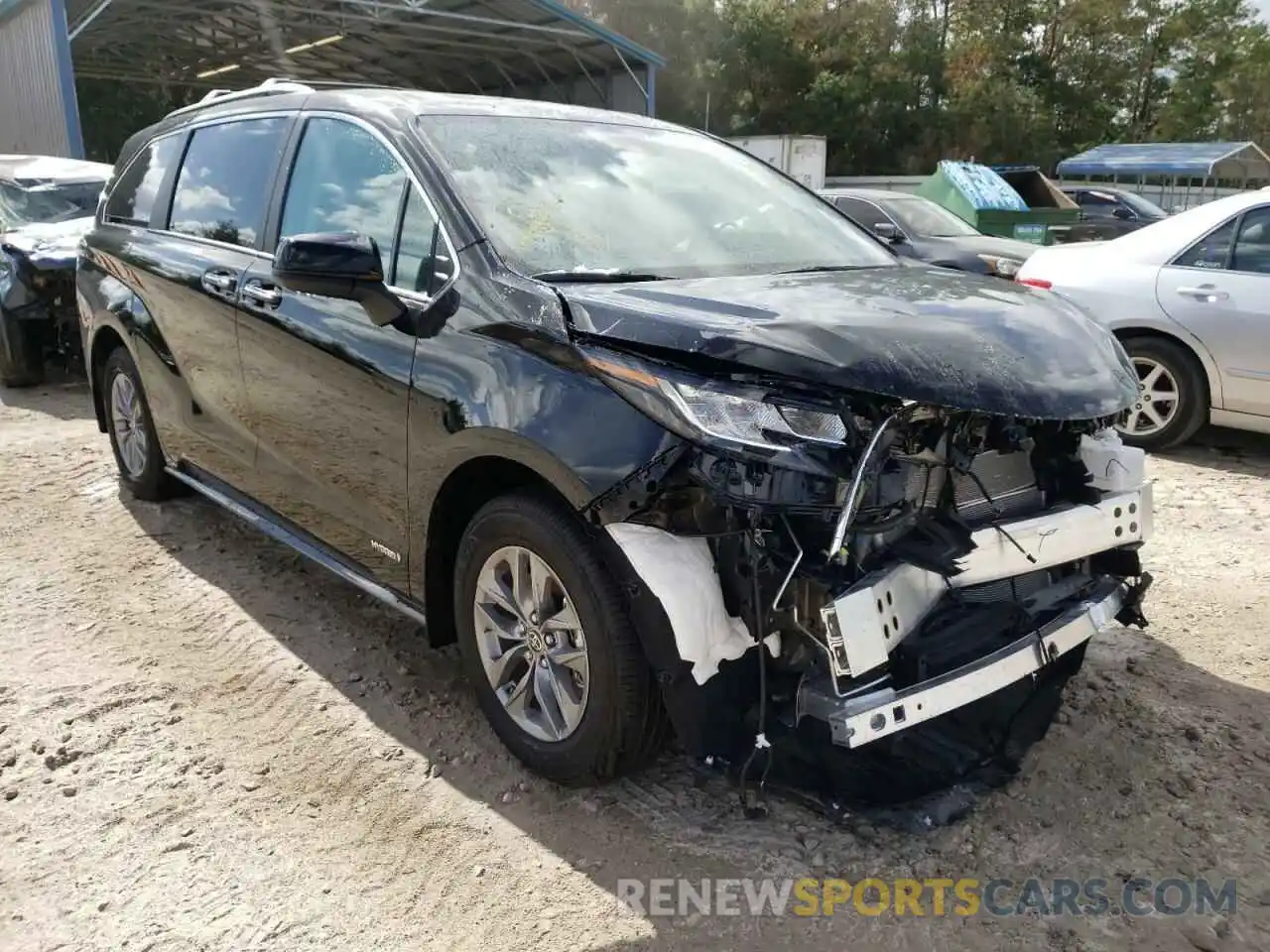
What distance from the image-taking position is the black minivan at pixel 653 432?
235 cm

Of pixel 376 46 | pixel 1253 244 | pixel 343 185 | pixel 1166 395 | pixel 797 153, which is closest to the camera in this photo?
pixel 343 185

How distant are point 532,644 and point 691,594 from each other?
0.64m

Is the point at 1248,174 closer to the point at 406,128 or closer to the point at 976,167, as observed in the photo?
the point at 976,167

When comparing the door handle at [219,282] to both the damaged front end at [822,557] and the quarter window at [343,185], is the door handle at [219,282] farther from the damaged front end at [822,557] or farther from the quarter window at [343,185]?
the damaged front end at [822,557]

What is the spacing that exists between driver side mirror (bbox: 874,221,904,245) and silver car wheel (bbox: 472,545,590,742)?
818cm

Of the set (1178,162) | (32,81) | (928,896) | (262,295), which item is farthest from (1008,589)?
(1178,162)

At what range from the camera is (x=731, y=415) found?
2.35m

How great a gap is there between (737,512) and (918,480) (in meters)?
0.49

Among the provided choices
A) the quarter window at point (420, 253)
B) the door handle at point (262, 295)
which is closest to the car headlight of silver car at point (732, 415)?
the quarter window at point (420, 253)

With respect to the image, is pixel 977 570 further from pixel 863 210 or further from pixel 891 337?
pixel 863 210

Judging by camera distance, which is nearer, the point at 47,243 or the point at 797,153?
the point at 47,243

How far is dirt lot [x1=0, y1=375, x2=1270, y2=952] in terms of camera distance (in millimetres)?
2418

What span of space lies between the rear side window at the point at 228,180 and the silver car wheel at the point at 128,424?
0.96 m

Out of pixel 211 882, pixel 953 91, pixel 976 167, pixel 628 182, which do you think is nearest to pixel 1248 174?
pixel 953 91
